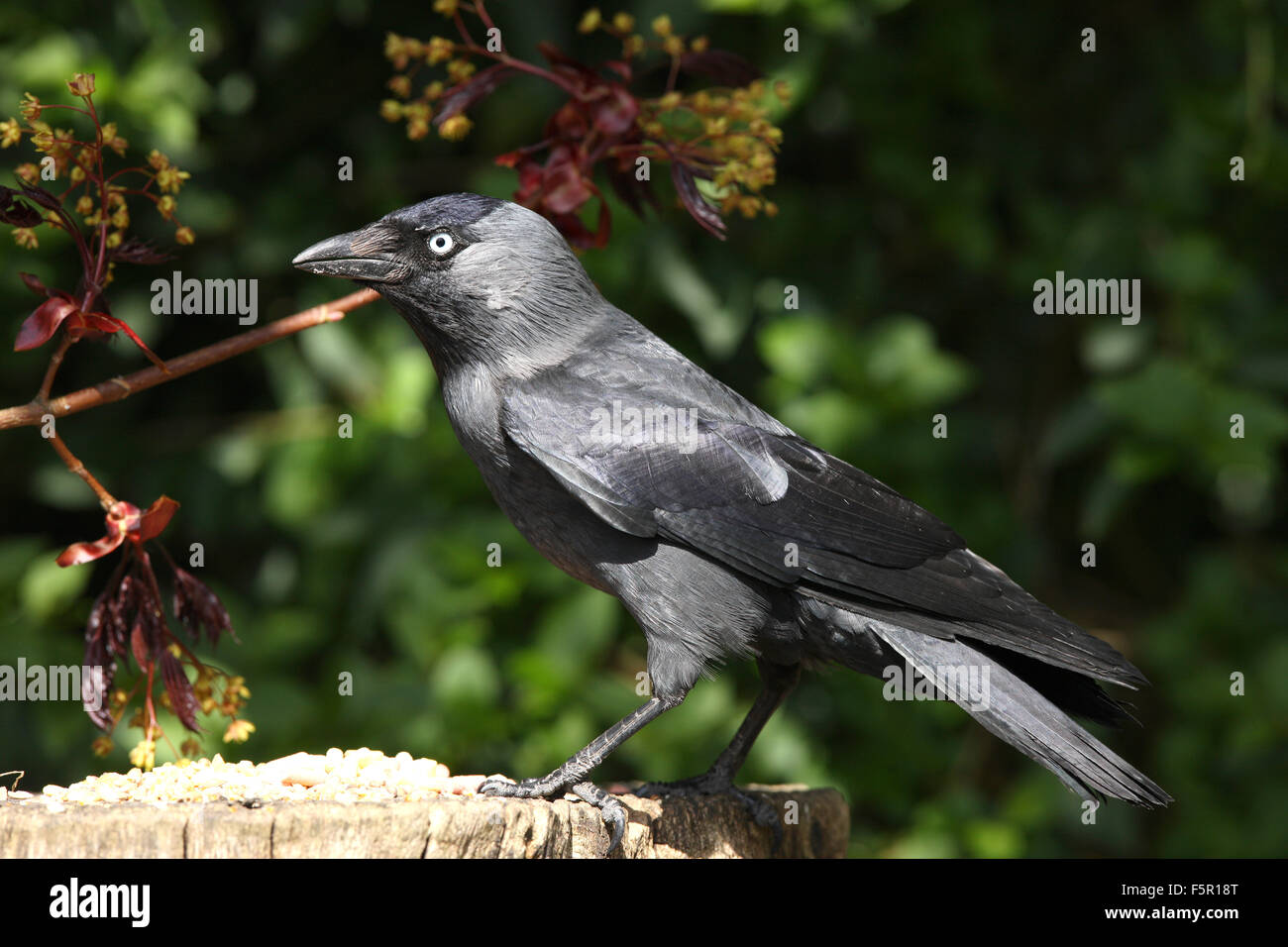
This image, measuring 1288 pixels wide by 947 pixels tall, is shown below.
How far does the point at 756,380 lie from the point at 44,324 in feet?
9.37

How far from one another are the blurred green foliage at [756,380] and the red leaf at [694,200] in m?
1.38

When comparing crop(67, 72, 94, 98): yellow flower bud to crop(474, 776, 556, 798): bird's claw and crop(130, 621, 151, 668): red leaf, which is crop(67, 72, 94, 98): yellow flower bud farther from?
crop(474, 776, 556, 798): bird's claw

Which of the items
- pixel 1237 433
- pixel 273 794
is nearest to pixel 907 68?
pixel 1237 433

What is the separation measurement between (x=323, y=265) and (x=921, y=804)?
3007 mm

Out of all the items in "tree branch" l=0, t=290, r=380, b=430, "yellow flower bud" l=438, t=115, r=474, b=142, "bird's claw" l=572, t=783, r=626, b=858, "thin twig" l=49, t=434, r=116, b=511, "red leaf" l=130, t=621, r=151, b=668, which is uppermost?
"yellow flower bud" l=438, t=115, r=474, b=142

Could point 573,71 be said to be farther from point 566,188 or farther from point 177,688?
point 177,688

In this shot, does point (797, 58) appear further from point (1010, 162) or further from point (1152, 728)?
point (1152, 728)

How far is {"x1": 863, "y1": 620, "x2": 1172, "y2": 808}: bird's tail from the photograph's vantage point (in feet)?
8.78

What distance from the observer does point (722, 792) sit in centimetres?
334

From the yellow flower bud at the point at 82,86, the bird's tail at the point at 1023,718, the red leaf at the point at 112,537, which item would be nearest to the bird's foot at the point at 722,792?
the bird's tail at the point at 1023,718

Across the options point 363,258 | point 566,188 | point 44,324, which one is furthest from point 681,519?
point 44,324

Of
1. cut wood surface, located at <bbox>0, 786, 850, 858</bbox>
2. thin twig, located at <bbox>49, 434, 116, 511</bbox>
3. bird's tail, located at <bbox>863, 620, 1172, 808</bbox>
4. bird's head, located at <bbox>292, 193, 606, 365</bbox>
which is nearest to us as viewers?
cut wood surface, located at <bbox>0, 786, 850, 858</bbox>

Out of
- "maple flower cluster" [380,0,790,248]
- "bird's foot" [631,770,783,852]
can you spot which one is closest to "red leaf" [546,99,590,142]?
"maple flower cluster" [380,0,790,248]

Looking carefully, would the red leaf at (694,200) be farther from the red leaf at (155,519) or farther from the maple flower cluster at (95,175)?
the red leaf at (155,519)
